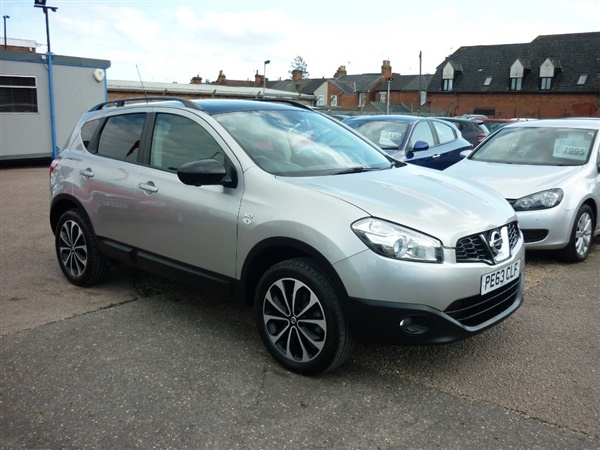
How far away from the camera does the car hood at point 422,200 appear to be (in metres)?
3.22

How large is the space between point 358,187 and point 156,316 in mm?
2041

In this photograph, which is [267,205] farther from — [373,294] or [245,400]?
[245,400]

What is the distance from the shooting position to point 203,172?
362 centimetres

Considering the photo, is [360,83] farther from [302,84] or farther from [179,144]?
[179,144]

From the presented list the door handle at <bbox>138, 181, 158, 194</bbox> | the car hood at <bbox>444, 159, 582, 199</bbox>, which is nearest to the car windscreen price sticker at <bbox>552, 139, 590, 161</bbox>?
the car hood at <bbox>444, 159, 582, 199</bbox>

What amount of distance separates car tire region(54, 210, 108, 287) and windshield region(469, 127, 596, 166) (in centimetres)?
478

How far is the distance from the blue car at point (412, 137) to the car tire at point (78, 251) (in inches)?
189

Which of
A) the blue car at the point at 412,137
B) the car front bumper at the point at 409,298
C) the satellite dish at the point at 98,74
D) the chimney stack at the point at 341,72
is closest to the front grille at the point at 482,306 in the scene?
the car front bumper at the point at 409,298

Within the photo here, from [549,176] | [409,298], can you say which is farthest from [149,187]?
[549,176]

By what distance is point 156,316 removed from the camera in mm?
4520

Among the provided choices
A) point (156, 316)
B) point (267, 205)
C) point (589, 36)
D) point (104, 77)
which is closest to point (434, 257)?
point (267, 205)

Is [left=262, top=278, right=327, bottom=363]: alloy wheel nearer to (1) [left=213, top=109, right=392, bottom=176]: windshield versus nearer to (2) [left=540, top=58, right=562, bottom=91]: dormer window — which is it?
(1) [left=213, top=109, right=392, bottom=176]: windshield

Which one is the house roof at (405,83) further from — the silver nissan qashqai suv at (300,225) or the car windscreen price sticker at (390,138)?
the silver nissan qashqai suv at (300,225)

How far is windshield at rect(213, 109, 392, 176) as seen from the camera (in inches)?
153
